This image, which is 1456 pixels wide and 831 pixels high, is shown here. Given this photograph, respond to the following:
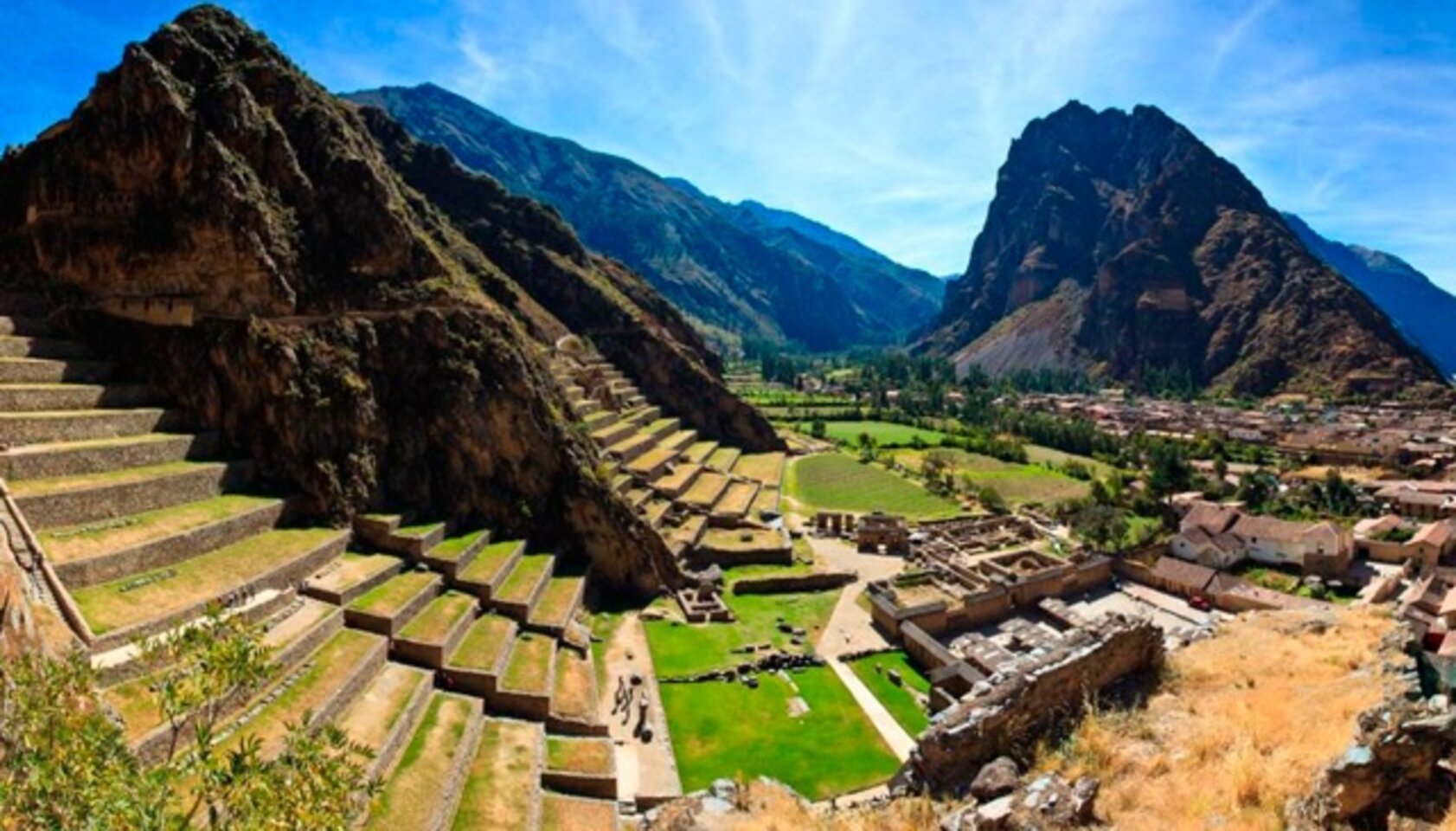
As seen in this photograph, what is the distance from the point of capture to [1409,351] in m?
163

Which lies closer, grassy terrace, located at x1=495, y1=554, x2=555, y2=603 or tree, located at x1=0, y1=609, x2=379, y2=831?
tree, located at x1=0, y1=609, x2=379, y2=831

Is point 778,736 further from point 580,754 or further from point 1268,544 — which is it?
point 1268,544

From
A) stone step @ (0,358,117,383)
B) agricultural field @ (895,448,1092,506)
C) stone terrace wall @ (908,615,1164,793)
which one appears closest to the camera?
stone terrace wall @ (908,615,1164,793)

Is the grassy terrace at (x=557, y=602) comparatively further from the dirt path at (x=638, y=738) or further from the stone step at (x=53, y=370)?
the stone step at (x=53, y=370)

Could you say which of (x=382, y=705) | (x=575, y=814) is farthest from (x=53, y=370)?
(x=575, y=814)

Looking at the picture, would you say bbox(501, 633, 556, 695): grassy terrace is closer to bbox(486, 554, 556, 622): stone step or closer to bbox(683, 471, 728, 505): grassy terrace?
bbox(486, 554, 556, 622): stone step

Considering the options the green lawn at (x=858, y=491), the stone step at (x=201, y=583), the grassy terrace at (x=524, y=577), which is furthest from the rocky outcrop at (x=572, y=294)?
the stone step at (x=201, y=583)

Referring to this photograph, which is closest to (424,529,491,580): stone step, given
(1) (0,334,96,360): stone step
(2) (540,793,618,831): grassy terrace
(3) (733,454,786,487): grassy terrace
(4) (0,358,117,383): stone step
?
(2) (540,793,618,831): grassy terrace

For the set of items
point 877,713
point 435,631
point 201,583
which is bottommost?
point 877,713

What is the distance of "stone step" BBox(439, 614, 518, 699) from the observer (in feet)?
86.9

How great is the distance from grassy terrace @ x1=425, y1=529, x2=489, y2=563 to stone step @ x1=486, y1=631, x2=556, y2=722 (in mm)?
5244

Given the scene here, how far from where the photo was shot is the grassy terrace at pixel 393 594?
26891 mm

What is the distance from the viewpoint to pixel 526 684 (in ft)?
89.4

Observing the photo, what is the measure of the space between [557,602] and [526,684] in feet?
24.6
